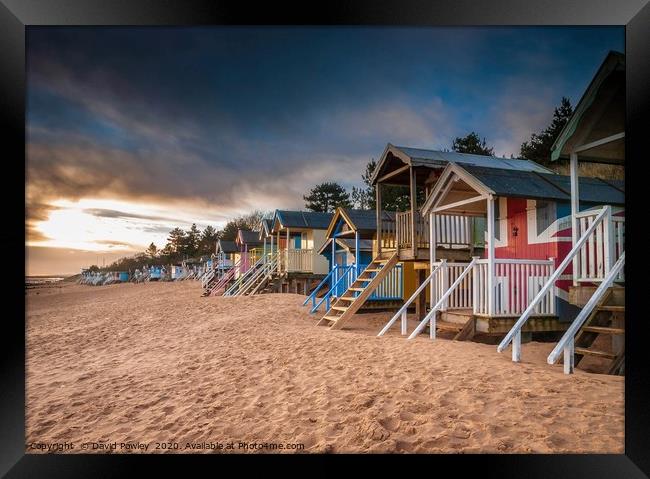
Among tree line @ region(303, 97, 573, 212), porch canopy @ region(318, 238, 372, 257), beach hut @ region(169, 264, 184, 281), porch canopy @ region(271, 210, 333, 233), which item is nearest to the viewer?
tree line @ region(303, 97, 573, 212)

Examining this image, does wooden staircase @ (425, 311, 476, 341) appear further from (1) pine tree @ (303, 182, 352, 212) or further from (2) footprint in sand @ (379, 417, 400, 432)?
(1) pine tree @ (303, 182, 352, 212)

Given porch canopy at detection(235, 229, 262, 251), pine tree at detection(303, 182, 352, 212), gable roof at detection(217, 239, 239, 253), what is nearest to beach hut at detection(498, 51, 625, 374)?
pine tree at detection(303, 182, 352, 212)

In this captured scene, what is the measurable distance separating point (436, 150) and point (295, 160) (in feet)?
12.1

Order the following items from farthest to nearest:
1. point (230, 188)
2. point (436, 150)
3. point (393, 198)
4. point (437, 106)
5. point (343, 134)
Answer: point (393, 198) < point (436, 150) < point (230, 188) < point (343, 134) < point (437, 106)

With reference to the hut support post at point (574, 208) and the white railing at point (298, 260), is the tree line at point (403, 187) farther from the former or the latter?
the white railing at point (298, 260)

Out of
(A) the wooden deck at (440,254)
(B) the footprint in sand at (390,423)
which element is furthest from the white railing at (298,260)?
(B) the footprint in sand at (390,423)

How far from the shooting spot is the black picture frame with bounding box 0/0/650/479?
3.33 meters

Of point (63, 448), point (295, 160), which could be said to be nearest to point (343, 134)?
point (295, 160)

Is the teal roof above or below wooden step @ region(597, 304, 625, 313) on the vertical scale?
above

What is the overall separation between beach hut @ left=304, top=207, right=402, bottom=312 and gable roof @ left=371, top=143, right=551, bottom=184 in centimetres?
284

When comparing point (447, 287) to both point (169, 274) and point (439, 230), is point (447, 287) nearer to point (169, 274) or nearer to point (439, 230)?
point (439, 230)
